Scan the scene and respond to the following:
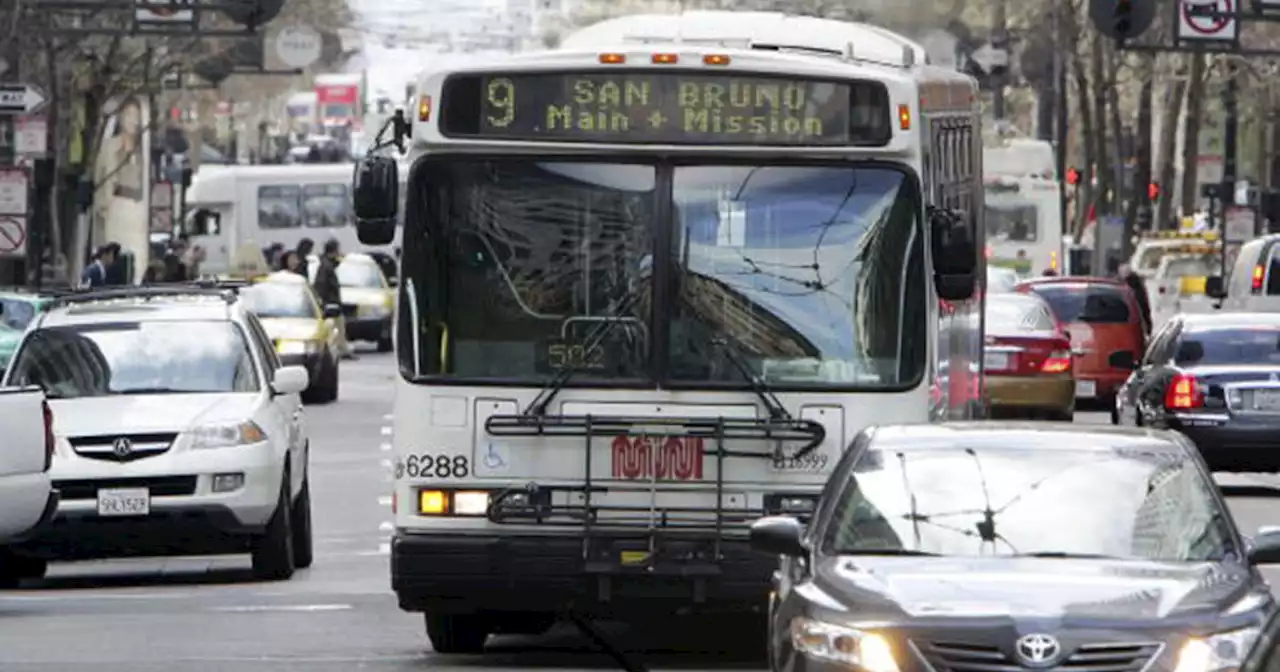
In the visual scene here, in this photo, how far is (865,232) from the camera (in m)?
15.4

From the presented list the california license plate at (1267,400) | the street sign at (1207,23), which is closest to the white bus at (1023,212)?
the street sign at (1207,23)

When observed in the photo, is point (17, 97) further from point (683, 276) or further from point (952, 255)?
point (952, 255)

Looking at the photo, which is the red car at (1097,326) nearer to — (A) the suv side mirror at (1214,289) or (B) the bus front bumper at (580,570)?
(A) the suv side mirror at (1214,289)

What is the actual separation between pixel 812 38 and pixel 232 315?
17.0 ft

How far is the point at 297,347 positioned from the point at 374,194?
2675 centimetres

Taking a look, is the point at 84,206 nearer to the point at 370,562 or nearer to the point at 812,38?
the point at 370,562

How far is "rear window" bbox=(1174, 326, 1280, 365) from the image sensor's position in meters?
29.2

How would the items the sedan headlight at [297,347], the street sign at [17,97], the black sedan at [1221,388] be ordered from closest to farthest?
the black sedan at [1221,388], the sedan headlight at [297,347], the street sign at [17,97]

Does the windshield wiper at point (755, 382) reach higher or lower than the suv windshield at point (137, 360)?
higher

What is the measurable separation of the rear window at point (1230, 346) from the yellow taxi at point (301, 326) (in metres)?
14.3

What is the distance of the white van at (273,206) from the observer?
81.1m

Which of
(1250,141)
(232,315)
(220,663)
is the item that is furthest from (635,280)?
(1250,141)

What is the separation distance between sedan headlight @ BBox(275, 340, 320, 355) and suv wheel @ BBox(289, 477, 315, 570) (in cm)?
1979

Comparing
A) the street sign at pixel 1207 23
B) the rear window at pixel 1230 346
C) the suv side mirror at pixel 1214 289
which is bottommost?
the suv side mirror at pixel 1214 289
